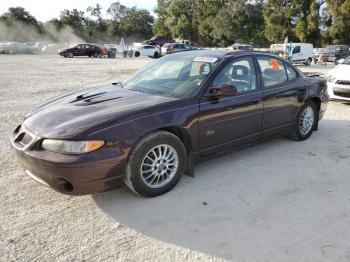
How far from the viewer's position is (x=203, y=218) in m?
3.45

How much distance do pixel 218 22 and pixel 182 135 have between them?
5611 centimetres

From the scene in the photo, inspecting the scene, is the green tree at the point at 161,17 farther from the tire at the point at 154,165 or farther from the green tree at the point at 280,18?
the tire at the point at 154,165

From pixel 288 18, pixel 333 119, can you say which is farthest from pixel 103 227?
pixel 288 18

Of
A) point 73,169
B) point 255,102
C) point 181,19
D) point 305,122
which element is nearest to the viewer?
point 73,169

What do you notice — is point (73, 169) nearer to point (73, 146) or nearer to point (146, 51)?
point (73, 146)

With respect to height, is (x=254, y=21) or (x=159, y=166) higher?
(x=254, y=21)

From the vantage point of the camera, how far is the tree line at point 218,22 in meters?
43.7

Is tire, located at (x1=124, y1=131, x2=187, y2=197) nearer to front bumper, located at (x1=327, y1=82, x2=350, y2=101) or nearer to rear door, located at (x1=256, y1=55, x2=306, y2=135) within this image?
rear door, located at (x1=256, y1=55, x2=306, y2=135)

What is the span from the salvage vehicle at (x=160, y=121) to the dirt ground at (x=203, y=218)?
0.98 ft

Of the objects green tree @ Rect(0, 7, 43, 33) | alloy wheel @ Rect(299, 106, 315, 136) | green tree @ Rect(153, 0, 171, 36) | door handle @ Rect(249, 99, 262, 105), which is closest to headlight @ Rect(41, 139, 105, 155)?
door handle @ Rect(249, 99, 262, 105)

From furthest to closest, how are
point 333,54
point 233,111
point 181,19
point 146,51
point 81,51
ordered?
point 181,19
point 146,51
point 81,51
point 333,54
point 233,111

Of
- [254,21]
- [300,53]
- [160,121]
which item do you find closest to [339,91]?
[160,121]

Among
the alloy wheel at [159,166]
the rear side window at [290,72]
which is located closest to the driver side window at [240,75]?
the rear side window at [290,72]

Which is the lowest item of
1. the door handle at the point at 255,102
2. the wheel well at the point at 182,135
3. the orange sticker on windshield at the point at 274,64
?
the wheel well at the point at 182,135
